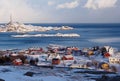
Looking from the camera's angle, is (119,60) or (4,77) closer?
(4,77)

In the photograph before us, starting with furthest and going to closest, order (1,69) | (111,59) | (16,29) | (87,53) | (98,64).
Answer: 1. (16,29)
2. (87,53)
3. (111,59)
4. (98,64)
5. (1,69)

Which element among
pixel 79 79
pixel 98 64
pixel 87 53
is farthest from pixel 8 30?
pixel 79 79

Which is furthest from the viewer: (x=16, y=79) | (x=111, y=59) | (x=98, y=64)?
(x=111, y=59)

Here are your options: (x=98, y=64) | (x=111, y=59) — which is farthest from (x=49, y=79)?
(x=111, y=59)

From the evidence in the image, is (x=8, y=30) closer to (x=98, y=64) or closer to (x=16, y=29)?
(x=16, y=29)

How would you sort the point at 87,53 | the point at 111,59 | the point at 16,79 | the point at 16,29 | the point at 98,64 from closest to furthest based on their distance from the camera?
the point at 16,79, the point at 98,64, the point at 111,59, the point at 87,53, the point at 16,29

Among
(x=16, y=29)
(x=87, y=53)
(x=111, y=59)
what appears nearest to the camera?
(x=111, y=59)

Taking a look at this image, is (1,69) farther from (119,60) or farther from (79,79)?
→ (119,60)

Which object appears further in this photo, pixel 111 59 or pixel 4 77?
pixel 111 59
